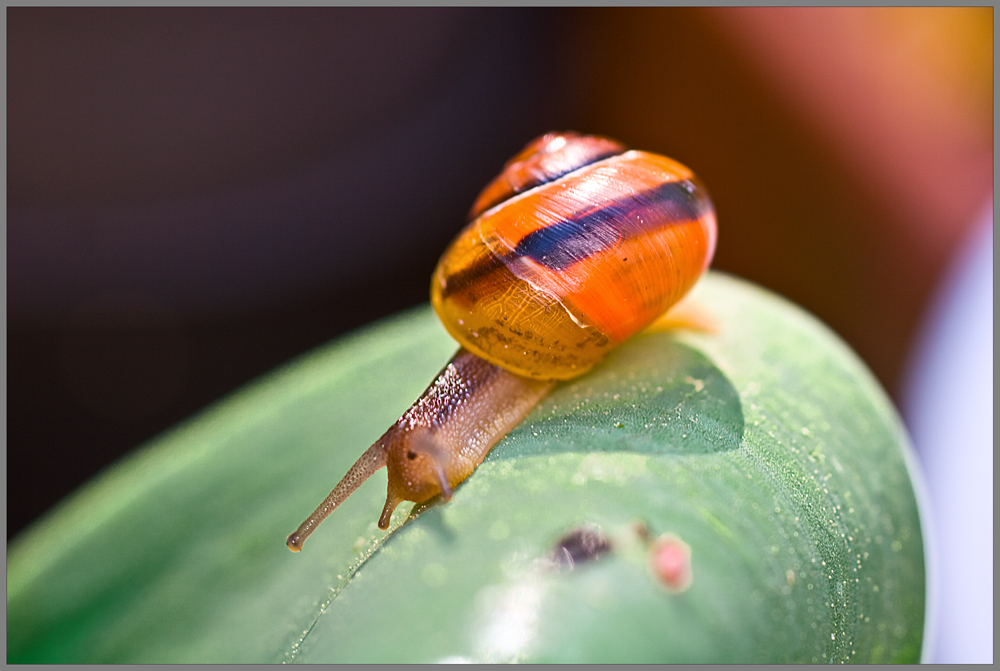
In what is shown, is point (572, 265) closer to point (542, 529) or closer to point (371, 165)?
point (542, 529)

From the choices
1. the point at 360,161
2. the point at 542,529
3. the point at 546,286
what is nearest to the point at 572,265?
the point at 546,286

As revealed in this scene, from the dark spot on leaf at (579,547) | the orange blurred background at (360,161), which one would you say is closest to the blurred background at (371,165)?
the orange blurred background at (360,161)

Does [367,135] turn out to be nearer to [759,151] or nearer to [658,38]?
[658,38]

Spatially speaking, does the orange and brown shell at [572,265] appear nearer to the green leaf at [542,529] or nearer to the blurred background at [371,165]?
the green leaf at [542,529]

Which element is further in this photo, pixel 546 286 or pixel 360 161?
pixel 360 161

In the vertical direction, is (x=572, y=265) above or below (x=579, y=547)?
above

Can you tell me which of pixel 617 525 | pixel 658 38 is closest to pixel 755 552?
pixel 617 525
